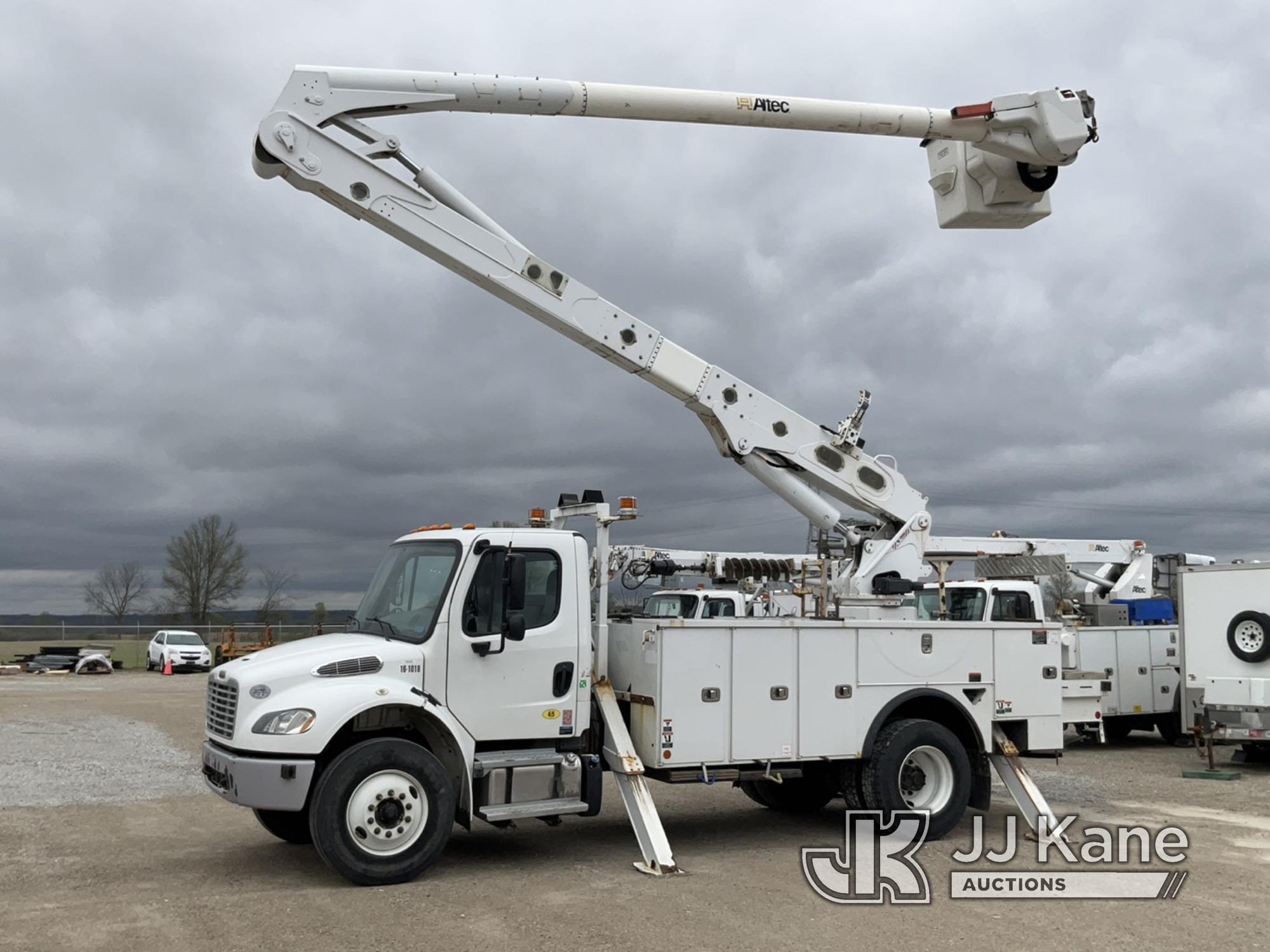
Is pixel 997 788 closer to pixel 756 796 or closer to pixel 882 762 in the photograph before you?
pixel 756 796

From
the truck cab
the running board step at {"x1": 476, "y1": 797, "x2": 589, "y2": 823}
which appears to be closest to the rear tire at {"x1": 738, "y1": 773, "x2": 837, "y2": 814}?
the running board step at {"x1": 476, "y1": 797, "x2": 589, "y2": 823}

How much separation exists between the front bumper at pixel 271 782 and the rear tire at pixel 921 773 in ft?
16.2

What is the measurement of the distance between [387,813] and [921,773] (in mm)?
5009

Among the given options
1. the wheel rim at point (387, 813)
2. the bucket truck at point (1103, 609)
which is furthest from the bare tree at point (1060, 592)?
the wheel rim at point (387, 813)

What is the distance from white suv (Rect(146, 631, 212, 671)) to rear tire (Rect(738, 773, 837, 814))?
1261 inches

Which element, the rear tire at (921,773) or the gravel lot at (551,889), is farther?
the rear tire at (921,773)

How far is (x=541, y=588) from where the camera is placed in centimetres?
957

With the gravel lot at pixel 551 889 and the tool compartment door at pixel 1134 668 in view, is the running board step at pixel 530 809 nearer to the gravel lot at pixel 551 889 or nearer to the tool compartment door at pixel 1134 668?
the gravel lot at pixel 551 889

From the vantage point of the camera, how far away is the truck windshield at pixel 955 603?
56.2 ft

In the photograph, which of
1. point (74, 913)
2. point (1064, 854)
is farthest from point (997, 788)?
point (74, 913)

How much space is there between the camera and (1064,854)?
9.99 meters

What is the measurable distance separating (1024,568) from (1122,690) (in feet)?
13.2

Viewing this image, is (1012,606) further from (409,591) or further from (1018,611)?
(409,591)

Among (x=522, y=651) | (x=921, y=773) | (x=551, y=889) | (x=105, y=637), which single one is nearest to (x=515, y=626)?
(x=522, y=651)
